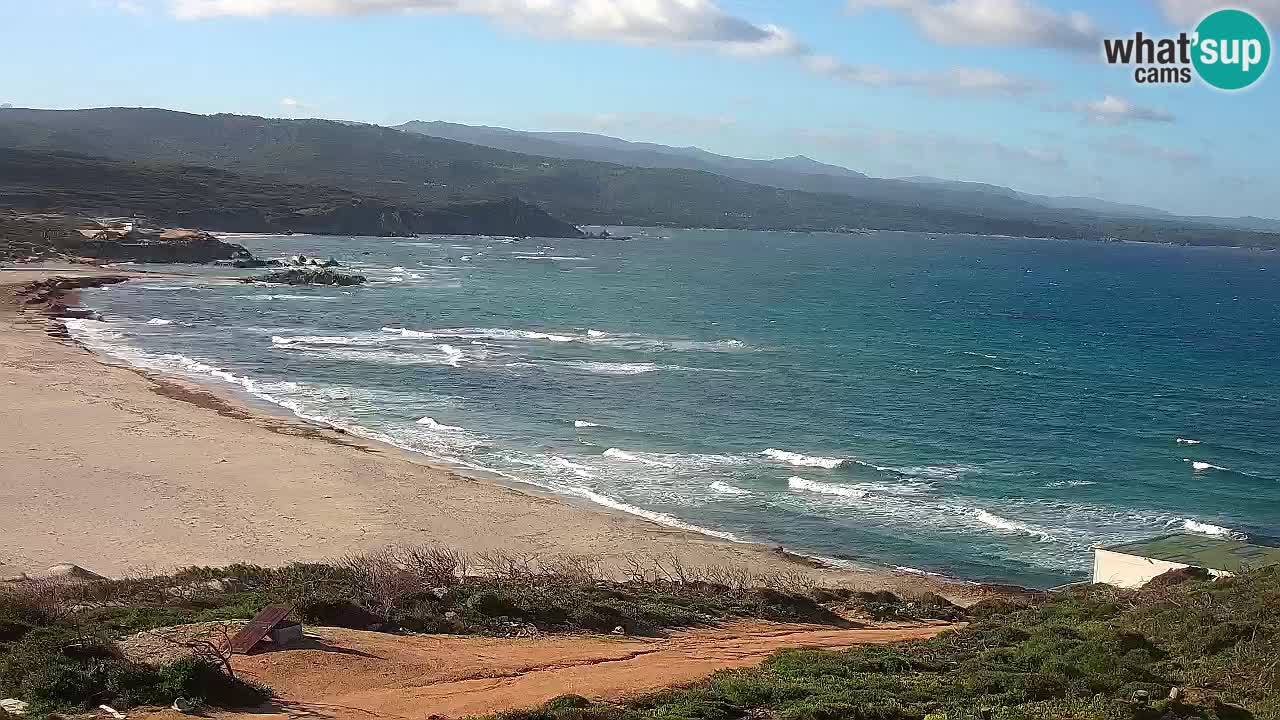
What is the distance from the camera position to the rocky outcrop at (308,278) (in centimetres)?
9244

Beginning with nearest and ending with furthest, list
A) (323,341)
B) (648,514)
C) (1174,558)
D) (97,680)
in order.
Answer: (97,680) → (1174,558) → (648,514) → (323,341)

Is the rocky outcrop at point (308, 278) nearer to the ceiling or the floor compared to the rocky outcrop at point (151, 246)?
nearer to the floor

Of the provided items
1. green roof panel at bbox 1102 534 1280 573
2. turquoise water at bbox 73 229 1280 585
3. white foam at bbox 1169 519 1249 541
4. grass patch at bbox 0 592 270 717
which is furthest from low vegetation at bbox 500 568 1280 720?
white foam at bbox 1169 519 1249 541

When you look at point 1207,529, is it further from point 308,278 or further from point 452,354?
point 308,278

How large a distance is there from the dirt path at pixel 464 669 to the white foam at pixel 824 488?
17.0 m

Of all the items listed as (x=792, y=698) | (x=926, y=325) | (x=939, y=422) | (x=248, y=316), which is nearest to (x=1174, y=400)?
(x=939, y=422)

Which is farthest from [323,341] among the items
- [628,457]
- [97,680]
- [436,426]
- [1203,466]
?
[97,680]

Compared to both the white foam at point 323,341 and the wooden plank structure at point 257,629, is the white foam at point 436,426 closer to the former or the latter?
the white foam at point 323,341

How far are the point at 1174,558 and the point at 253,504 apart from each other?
23516 millimetres

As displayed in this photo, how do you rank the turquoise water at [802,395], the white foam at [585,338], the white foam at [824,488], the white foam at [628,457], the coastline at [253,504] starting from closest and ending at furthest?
the coastline at [253,504] → the turquoise water at [802,395] → the white foam at [824,488] → the white foam at [628,457] → the white foam at [585,338]

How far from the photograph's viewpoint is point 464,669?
1493 cm

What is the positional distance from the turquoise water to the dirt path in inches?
523

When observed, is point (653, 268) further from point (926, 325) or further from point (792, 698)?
point (792, 698)

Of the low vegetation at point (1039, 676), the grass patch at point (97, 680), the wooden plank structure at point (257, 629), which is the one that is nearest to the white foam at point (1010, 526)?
the low vegetation at point (1039, 676)
